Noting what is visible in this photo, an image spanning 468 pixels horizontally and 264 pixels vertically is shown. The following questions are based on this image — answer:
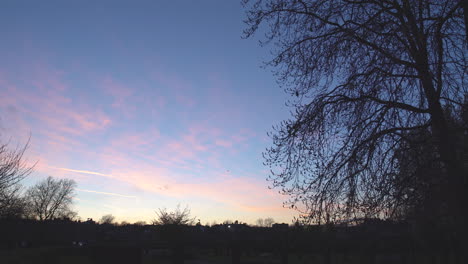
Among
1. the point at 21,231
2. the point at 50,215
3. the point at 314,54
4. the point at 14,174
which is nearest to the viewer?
the point at 314,54

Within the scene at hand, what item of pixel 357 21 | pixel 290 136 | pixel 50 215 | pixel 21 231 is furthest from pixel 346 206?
pixel 50 215

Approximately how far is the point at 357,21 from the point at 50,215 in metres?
97.8

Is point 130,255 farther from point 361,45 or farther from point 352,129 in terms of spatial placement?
point 361,45

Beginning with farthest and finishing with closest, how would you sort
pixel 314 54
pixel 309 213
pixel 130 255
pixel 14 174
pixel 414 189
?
1. pixel 14 174
2. pixel 130 255
3. pixel 314 54
4. pixel 309 213
5. pixel 414 189

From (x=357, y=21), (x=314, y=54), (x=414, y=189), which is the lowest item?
(x=414, y=189)

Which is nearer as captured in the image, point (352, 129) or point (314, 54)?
point (352, 129)

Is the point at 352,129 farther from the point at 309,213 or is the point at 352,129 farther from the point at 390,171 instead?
the point at 309,213

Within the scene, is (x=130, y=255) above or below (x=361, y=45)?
below

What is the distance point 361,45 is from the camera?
8.67 metres

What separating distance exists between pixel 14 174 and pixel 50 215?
85.5 metres

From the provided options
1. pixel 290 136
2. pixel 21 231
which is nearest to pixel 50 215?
pixel 21 231

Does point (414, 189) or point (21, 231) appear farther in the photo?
point (21, 231)

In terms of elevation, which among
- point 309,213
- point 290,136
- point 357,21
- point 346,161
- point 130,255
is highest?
point 357,21

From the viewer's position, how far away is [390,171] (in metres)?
8.02
